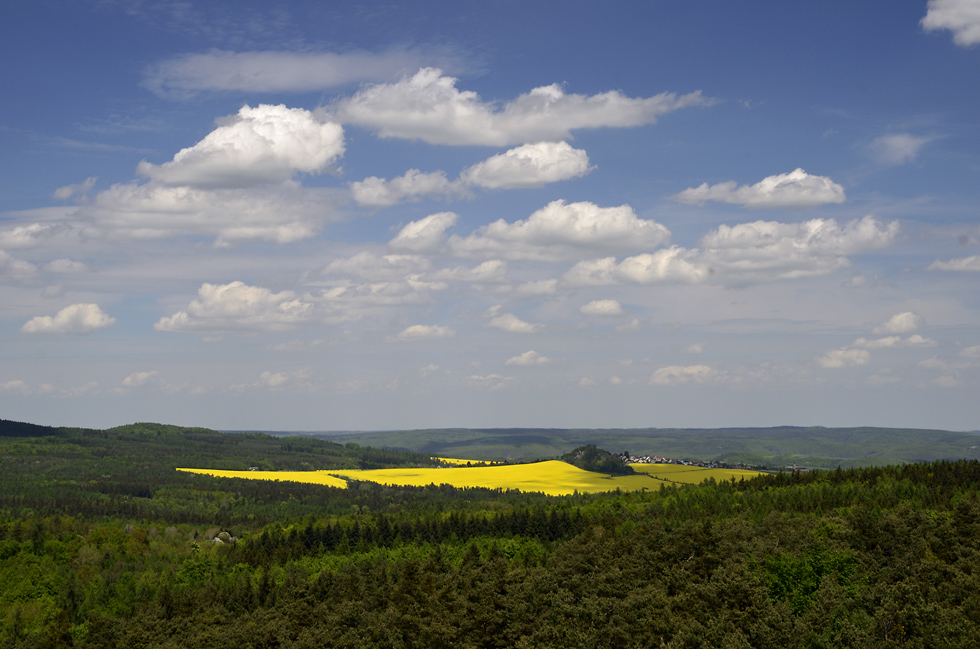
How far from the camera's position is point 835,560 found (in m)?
109

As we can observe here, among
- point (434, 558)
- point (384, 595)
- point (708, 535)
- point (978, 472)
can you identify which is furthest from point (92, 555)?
point (978, 472)

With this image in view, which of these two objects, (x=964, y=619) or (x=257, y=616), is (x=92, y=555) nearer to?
(x=257, y=616)

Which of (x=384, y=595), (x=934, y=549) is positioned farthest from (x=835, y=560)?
(x=384, y=595)

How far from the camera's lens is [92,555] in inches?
7731

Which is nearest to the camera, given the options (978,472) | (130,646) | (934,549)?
(130,646)

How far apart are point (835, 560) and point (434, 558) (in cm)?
7147

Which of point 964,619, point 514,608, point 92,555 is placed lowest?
point 92,555

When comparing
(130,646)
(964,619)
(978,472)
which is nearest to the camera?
(964,619)

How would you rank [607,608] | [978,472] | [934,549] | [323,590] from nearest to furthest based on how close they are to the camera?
[607,608] < [934,549] < [323,590] < [978,472]

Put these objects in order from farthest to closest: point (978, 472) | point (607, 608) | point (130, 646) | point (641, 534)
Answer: point (978, 472)
point (641, 534)
point (130, 646)
point (607, 608)

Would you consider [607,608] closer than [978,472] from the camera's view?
Yes

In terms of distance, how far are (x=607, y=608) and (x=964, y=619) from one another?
3381 centimetres

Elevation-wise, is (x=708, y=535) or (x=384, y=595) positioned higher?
(x=708, y=535)

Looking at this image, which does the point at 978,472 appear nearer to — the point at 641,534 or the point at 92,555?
the point at 641,534
